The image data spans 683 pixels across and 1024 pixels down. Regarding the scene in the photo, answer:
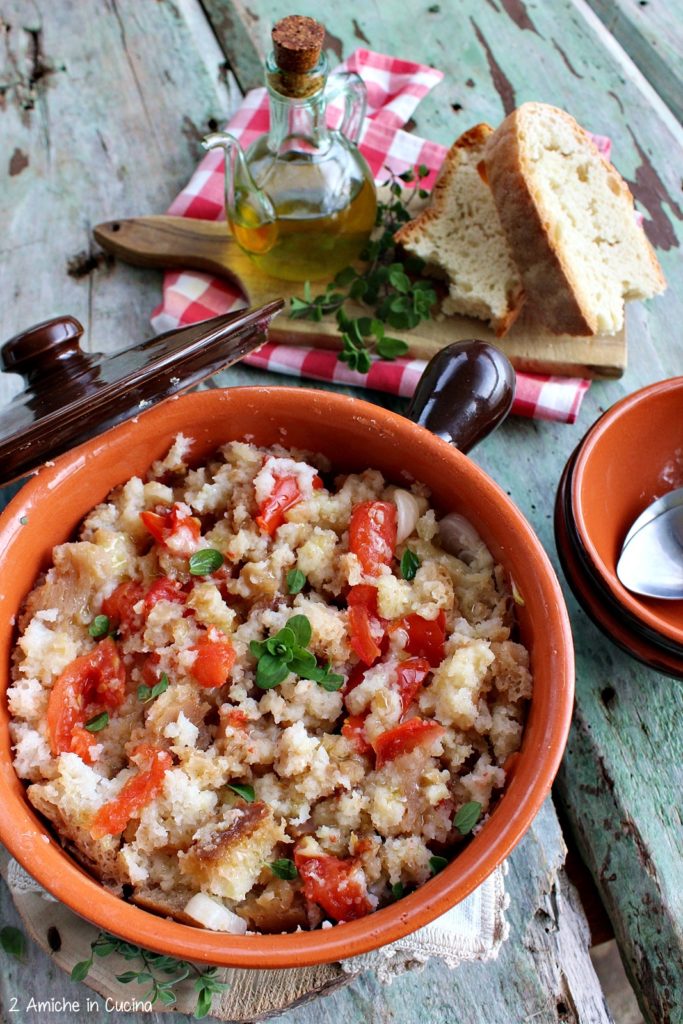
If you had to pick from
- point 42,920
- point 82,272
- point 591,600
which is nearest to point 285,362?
point 82,272

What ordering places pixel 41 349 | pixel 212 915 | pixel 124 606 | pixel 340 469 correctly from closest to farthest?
1. pixel 212 915
2. pixel 124 606
3. pixel 41 349
4. pixel 340 469

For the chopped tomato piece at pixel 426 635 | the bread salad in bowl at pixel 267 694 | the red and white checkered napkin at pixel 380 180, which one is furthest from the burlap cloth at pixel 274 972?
the red and white checkered napkin at pixel 380 180

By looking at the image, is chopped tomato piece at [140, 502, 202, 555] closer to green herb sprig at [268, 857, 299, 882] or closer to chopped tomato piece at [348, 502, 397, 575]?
chopped tomato piece at [348, 502, 397, 575]

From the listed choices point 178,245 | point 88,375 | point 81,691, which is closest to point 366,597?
point 81,691

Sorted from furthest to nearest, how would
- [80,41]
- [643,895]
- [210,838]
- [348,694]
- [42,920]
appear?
[80,41], [643,895], [42,920], [348,694], [210,838]

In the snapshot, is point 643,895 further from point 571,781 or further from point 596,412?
point 596,412

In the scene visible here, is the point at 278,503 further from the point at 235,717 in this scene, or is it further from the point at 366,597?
the point at 235,717
